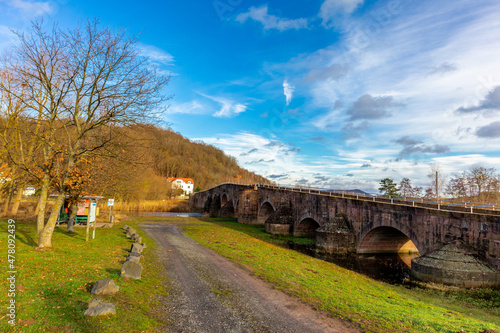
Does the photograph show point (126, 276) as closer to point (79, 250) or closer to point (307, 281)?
A: point (79, 250)

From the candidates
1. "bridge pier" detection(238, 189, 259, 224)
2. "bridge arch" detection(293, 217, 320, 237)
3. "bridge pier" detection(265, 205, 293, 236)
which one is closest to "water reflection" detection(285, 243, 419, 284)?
"bridge arch" detection(293, 217, 320, 237)

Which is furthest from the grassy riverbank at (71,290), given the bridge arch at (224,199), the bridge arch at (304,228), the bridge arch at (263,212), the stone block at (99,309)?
the bridge arch at (224,199)

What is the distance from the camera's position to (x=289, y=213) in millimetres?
38625

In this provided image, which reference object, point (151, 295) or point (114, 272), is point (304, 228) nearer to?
point (114, 272)

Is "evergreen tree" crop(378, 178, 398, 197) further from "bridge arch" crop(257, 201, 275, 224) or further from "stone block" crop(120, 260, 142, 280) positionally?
"stone block" crop(120, 260, 142, 280)

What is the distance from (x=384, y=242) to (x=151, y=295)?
24267 millimetres

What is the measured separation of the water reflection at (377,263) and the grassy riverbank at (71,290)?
15.3 metres

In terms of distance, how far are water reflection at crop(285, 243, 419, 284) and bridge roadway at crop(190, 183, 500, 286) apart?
1.01 meters

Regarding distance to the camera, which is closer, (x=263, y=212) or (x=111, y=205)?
(x=111, y=205)

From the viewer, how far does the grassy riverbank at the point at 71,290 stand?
23.6 feet

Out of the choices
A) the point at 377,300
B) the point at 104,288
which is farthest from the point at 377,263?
the point at 104,288

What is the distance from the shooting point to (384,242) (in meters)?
26.9

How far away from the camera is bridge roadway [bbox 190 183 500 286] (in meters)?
15.8

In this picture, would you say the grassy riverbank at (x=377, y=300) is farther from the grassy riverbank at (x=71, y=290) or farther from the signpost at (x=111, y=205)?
the signpost at (x=111, y=205)
